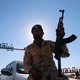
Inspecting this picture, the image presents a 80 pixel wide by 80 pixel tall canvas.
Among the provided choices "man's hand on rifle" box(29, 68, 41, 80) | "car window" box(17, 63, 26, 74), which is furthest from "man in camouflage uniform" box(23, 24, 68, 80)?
"car window" box(17, 63, 26, 74)

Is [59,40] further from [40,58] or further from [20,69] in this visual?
[20,69]

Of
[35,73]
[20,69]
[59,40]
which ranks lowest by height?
[35,73]

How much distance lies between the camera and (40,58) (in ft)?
18.4

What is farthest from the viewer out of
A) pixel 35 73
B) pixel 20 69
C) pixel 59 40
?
pixel 20 69

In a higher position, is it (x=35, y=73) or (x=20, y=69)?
(x=20, y=69)

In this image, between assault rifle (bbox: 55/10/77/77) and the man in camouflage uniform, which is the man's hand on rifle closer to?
the man in camouflage uniform

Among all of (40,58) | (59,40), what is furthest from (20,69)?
(59,40)

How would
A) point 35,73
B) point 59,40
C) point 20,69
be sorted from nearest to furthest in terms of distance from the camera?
point 35,73
point 59,40
point 20,69

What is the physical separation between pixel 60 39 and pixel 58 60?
36cm

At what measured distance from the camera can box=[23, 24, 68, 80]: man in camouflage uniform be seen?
17.8ft

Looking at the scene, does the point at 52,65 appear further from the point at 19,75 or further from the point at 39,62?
the point at 19,75

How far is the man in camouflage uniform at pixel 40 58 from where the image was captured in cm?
543

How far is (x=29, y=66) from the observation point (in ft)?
18.2

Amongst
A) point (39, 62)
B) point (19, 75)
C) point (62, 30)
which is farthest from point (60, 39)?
point (19, 75)
